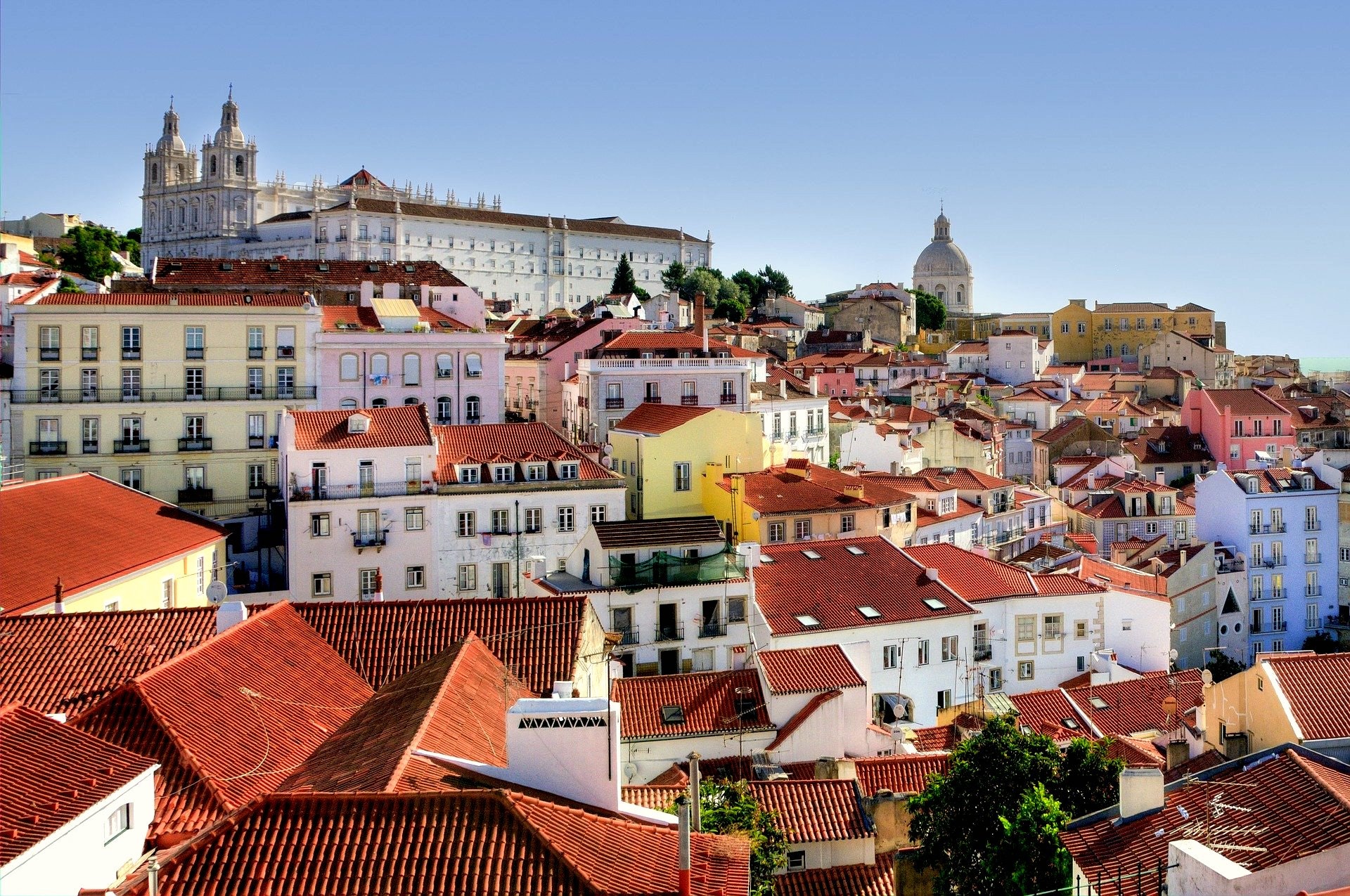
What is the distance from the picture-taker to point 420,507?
3650cm

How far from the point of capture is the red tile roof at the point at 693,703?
2548 cm

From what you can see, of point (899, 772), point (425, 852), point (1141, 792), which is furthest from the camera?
point (899, 772)

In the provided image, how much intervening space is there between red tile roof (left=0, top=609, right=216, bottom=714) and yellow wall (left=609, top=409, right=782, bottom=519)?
22847mm

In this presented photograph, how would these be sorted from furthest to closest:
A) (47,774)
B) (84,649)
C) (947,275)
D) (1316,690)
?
(947,275), (1316,690), (84,649), (47,774)

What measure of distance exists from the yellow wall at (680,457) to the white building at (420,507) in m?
4.63

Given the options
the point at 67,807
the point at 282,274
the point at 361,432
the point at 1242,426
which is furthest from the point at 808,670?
the point at 1242,426

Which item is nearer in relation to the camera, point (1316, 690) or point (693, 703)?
point (1316, 690)

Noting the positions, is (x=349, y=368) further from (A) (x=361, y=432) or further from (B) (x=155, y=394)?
(A) (x=361, y=432)

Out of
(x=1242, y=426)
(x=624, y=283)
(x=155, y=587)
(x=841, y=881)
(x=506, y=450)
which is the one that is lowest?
(x=841, y=881)

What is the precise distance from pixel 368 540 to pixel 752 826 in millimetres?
20832

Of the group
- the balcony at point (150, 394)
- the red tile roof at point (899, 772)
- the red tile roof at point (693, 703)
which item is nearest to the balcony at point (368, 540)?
the balcony at point (150, 394)

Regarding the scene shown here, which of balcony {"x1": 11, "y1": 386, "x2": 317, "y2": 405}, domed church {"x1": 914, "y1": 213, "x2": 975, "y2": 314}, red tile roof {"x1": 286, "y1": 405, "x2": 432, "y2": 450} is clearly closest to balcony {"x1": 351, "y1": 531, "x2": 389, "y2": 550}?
red tile roof {"x1": 286, "y1": 405, "x2": 432, "y2": 450}

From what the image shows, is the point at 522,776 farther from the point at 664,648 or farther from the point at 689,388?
the point at 689,388

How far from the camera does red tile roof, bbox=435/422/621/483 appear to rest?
37.6 metres
